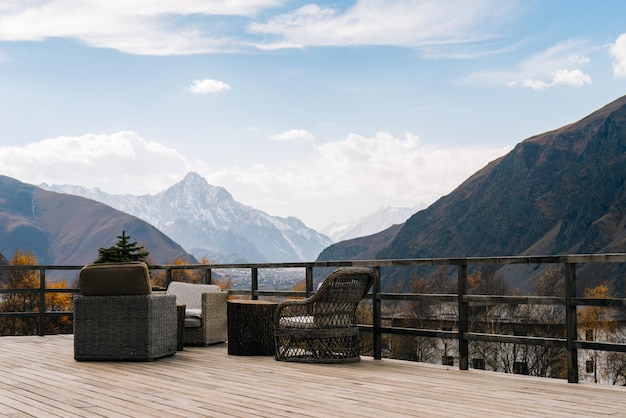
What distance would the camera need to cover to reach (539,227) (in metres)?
122

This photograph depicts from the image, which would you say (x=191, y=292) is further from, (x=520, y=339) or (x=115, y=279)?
(x=520, y=339)

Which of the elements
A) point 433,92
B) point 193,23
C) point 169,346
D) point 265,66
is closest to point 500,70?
point 433,92

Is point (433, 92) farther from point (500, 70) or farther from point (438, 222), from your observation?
point (438, 222)

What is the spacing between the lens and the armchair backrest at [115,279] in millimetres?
6941

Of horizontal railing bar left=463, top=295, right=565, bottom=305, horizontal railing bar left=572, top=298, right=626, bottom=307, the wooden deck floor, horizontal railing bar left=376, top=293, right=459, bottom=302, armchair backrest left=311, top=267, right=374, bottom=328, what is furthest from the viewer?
armchair backrest left=311, top=267, right=374, bottom=328

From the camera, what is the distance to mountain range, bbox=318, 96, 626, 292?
106500 millimetres

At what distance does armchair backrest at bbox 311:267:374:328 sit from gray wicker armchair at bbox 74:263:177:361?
1.49 m

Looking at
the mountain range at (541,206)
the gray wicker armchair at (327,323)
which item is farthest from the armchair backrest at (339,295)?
the mountain range at (541,206)

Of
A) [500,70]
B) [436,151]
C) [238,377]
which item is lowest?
[238,377]

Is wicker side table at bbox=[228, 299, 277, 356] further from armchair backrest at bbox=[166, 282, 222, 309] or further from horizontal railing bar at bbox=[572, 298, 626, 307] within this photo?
horizontal railing bar at bbox=[572, 298, 626, 307]

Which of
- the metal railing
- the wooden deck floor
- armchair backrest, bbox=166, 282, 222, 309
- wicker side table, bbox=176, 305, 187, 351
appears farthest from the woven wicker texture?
armchair backrest, bbox=166, 282, 222, 309

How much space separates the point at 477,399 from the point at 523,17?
14218 cm

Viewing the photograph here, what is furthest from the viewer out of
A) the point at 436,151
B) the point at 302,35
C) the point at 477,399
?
the point at 436,151

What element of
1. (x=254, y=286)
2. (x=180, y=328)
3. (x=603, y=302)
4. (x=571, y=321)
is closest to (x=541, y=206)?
(x=254, y=286)
